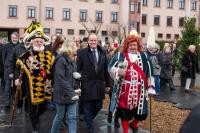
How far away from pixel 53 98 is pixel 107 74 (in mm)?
1215

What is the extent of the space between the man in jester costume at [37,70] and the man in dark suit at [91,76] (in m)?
0.59

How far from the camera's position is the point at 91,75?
9.38 metres

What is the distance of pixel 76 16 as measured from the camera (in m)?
→ 82.8

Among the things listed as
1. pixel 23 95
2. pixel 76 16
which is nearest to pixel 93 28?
pixel 76 16

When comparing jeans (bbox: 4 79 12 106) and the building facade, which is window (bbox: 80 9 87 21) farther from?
jeans (bbox: 4 79 12 106)

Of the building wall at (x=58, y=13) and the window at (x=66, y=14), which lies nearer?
the building wall at (x=58, y=13)

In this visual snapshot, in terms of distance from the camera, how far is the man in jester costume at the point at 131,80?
8531 millimetres

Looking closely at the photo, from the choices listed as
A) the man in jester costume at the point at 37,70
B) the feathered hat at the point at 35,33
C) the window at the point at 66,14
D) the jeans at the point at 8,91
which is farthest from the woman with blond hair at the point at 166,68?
the window at the point at 66,14

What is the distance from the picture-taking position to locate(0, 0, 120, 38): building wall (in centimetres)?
7644

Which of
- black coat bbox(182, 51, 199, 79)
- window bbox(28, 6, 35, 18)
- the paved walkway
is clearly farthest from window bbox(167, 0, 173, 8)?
the paved walkway

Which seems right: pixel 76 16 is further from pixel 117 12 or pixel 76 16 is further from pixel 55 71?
pixel 55 71

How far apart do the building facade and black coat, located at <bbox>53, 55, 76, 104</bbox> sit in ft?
269

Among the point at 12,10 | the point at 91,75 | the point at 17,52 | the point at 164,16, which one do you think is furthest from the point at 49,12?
the point at 91,75

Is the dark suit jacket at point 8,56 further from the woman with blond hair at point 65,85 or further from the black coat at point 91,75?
the woman with blond hair at point 65,85
